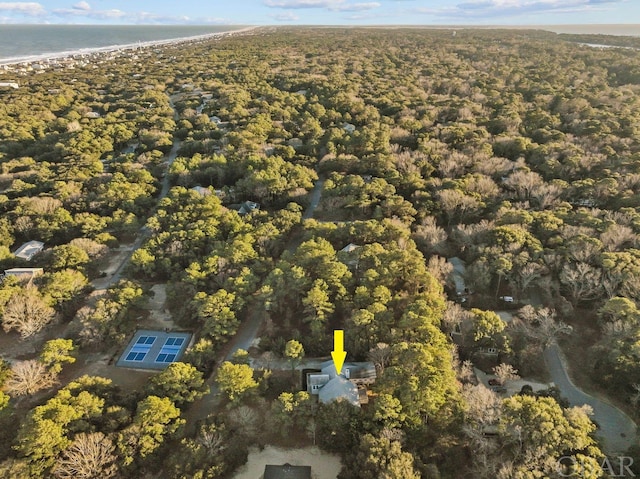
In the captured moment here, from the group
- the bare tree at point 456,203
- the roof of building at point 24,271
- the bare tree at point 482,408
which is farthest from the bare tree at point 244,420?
the bare tree at point 456,203

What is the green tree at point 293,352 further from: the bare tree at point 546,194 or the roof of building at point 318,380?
the bare tree at point 546,194

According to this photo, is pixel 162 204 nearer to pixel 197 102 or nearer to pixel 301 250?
pixel 301 250

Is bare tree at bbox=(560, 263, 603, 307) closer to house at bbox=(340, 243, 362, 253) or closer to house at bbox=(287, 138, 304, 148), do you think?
house at bbox=(340, 243, 362, 253)

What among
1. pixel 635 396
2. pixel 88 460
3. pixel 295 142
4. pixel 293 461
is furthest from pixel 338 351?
pixel 295 142

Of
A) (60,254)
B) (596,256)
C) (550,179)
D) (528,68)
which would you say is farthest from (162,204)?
(528,68)

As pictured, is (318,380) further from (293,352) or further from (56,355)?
(56,355)

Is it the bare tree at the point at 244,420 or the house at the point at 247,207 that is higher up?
the house at the point at 247,207

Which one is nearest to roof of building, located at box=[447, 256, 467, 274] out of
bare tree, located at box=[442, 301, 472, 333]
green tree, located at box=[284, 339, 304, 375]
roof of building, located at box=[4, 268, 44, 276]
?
bare tree, located at box=[442, 301, 472, 333]
